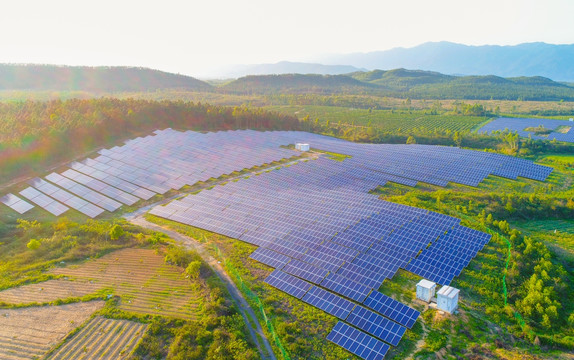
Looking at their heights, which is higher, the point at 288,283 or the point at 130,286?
the point at 130,286

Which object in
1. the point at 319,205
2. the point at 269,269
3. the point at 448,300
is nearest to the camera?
the point at 448,300

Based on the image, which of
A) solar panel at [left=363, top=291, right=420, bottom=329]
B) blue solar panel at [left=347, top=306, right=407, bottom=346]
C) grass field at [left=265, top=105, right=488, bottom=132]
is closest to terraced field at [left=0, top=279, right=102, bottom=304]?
blue solar panel at [left=347, top=306, right=407, bottom=346]

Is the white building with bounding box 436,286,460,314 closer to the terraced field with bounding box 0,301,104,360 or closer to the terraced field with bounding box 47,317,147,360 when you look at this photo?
the terraced field with bounding box 47,317,147,360

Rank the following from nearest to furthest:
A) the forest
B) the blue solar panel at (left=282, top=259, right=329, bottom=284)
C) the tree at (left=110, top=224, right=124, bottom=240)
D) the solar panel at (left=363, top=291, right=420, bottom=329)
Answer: the forest → the solar panel at (left=363, top=291, right=420, bottom=329) → the blue solar panel at (left=282, top=259, right=329, bottom=284) → the tree at (left=110, top=224, right=124, bottom=240)

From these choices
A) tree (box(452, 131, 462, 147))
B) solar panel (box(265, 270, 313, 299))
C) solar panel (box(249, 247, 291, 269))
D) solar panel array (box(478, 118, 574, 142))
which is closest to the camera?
solar panel (box(265, 270, 313, 299))

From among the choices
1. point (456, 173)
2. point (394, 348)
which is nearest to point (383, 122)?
point (456, 173)

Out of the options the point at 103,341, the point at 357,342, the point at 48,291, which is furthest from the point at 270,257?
the point at 48,291

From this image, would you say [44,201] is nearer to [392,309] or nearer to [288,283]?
[288,283]
